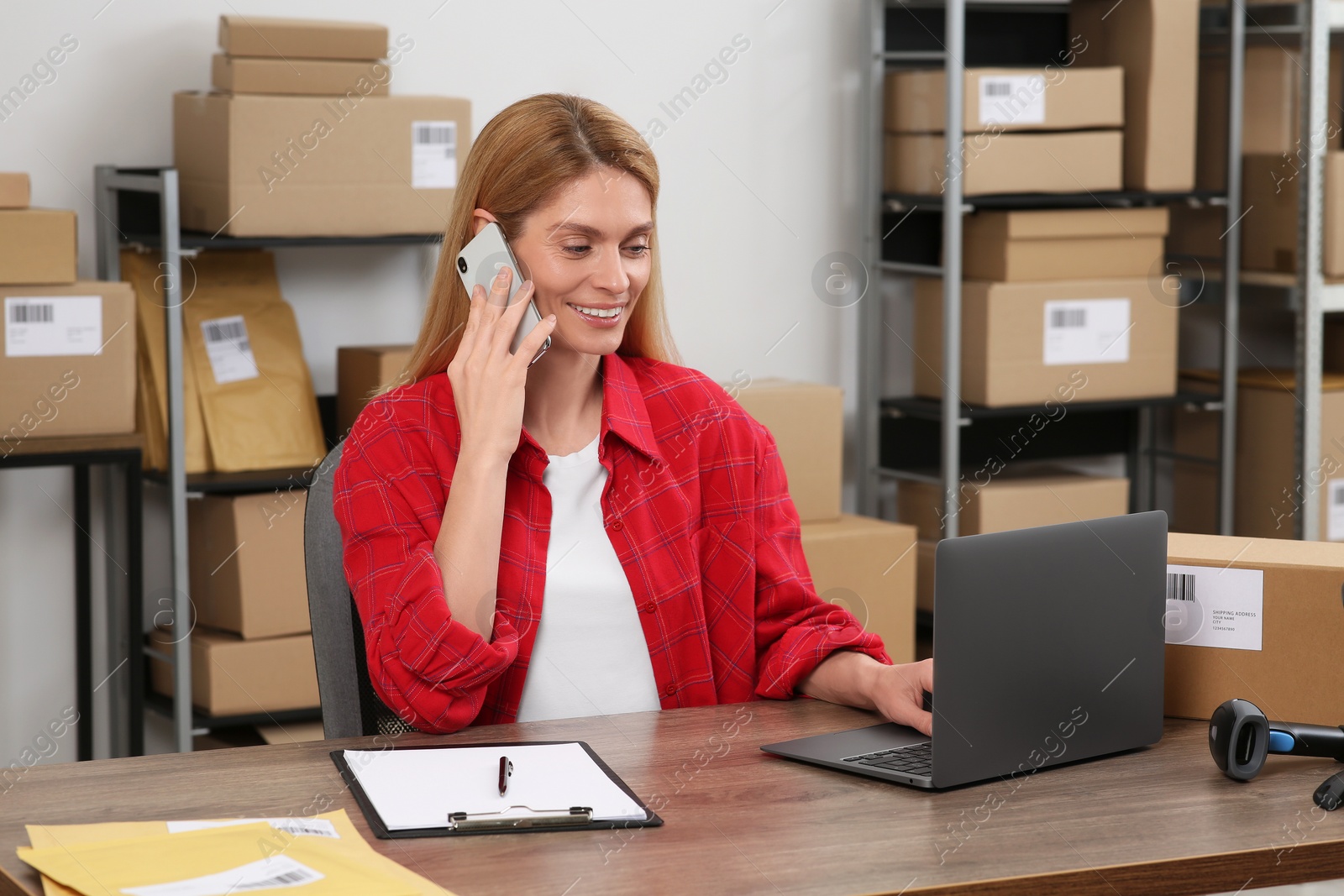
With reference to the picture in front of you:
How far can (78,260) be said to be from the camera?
9.66ft

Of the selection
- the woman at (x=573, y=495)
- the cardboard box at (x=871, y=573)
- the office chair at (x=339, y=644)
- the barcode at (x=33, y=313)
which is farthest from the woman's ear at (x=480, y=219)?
the cardboard box at (x=871, y=573)

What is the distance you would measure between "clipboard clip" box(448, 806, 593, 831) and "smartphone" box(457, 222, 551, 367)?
2.14 ft

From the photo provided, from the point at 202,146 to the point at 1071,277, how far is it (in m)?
1.93

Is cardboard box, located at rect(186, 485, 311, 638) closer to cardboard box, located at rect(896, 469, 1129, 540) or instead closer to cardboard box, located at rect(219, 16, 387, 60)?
cardboard box, located at rect(219, 16, 387, 60)

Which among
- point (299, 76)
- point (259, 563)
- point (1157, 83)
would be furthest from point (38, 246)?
point (1157, 83)

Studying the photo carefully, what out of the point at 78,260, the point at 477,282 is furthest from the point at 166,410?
the point at 477,282

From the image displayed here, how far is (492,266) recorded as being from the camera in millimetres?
1728

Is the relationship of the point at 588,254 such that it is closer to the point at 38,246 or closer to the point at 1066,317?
the point at 38,246

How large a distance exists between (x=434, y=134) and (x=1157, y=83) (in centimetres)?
170

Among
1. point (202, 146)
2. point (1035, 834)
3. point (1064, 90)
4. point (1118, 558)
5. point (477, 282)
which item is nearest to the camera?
point (1035, 834)

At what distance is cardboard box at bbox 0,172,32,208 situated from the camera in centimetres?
256

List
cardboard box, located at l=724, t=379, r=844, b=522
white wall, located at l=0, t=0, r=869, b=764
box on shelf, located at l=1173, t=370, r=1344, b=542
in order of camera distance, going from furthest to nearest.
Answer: box on shelf, located at l=1173, t=370, r=1344, b=542
cardboard box, located at l=724, t=379, r=844, b=522
white wall, located at l=0, t=0, r=869, b=764

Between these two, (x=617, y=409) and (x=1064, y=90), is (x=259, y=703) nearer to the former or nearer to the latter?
(x=617, y=409)

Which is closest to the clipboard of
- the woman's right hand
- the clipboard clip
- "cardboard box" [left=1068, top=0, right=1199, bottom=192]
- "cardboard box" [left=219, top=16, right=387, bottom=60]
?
the clipboard clip
